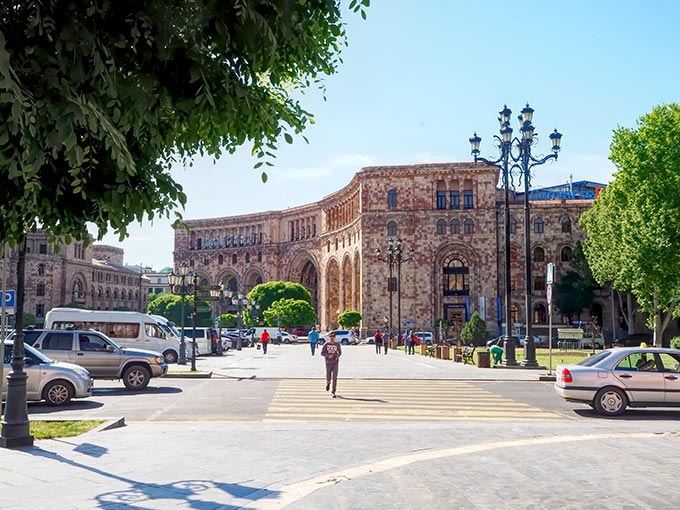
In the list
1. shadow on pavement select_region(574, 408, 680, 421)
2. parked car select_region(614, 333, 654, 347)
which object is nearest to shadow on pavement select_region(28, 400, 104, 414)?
shadow on pavement select_region(574, 408, 680, 421)

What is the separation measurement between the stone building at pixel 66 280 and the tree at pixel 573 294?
59532 millimetres

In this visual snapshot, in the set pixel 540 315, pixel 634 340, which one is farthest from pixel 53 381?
pixel 540 315

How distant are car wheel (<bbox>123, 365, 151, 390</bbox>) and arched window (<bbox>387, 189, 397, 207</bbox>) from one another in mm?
58173

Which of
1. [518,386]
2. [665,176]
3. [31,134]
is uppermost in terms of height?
[665,176]

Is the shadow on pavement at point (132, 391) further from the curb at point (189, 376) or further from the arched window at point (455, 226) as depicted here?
the arched window at point (455, 226)

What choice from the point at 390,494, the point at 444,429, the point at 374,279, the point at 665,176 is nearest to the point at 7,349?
the point at 444,429

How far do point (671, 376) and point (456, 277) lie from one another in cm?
6099

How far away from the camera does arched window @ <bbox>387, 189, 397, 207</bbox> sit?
75750mm

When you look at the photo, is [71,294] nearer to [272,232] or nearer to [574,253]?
[272,232]

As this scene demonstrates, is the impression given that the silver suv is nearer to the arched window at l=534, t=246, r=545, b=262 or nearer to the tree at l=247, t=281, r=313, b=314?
the arched window at l=534, t=246, r=545, b=262

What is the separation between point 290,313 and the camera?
80.8 m

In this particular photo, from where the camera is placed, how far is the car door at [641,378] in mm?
14016

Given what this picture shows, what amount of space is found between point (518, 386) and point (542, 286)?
2231 inches

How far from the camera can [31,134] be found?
447 cm
